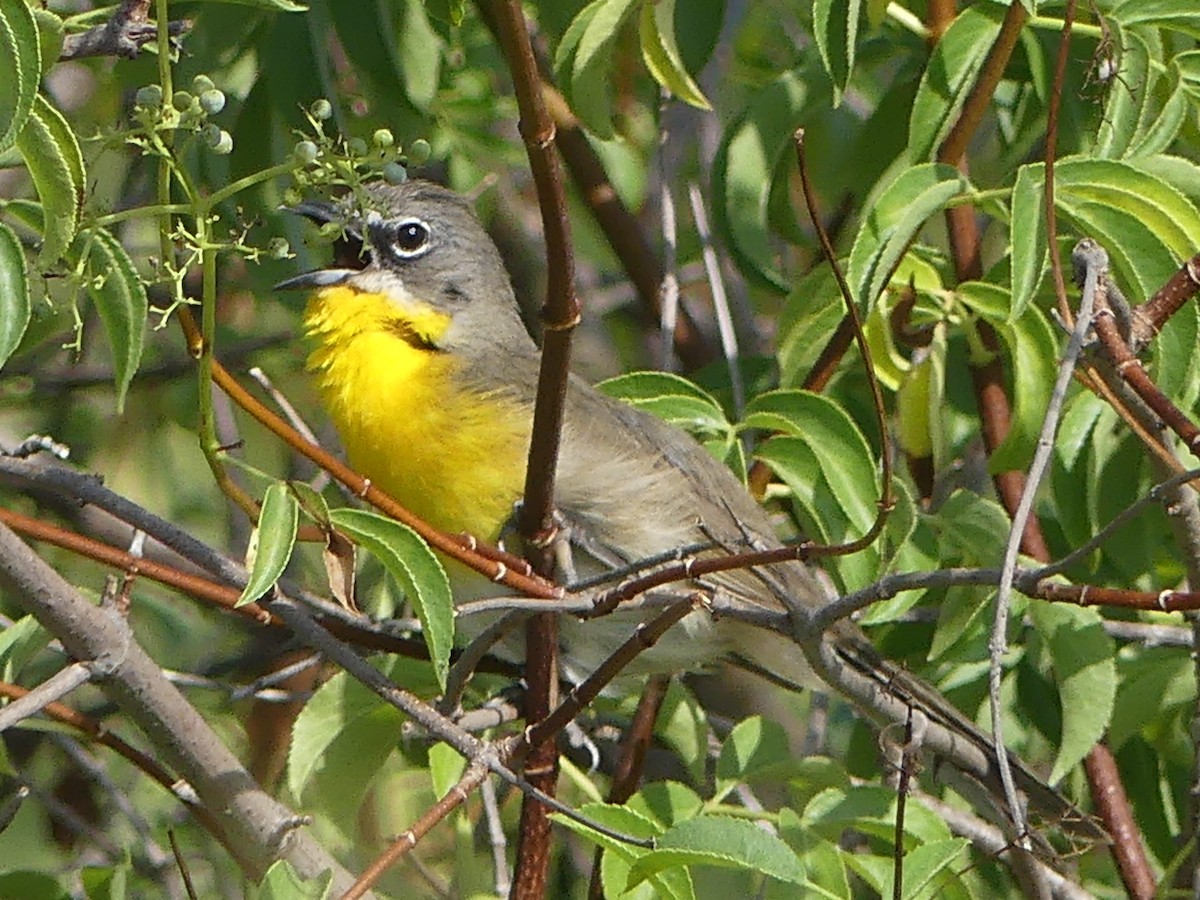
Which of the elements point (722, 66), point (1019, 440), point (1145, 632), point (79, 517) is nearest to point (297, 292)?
point (79, 517)

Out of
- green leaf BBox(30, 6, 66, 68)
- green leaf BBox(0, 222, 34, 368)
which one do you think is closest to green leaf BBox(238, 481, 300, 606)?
green leaf BBox(0, 222, 34, 368)

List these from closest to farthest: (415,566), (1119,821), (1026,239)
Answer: (415,566) → (1026,239) → (1119,821)

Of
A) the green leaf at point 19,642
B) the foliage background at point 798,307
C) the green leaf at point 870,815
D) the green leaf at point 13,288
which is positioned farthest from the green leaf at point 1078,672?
the green leaf at point 13,288

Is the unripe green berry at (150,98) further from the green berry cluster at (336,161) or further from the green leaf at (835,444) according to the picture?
the green leaf at (835,444)

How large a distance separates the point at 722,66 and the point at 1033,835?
8.01 feet

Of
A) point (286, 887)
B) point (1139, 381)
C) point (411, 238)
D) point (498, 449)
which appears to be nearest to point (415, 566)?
point (286, 887)

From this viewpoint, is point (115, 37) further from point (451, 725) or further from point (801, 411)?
point (801, 411)

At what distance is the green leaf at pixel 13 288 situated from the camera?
2066 mm

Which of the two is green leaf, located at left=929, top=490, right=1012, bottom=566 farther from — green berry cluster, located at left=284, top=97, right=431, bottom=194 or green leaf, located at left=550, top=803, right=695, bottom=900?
green berry cluster, located at left=284, top=97, right=431, bottom=194

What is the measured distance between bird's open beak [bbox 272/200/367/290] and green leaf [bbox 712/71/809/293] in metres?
0.72

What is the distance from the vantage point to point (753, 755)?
3037 millimetres

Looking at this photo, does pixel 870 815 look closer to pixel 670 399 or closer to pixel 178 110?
pixel 670 399

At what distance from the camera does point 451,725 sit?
2.46 meters

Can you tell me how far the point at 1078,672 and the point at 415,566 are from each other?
130 cm
